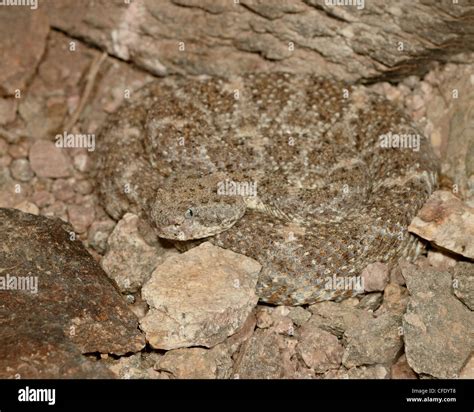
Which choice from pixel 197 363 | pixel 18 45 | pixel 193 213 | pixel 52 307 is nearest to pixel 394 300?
pixel 197 363

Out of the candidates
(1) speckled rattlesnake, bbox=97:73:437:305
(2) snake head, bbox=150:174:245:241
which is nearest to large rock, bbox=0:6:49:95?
(1) speckled rattlesnake, bbox=97:73:437:305

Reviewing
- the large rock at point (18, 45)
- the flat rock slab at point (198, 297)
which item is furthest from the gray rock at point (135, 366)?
the large rock at point (18, 45)

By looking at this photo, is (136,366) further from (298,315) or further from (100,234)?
(100,234)

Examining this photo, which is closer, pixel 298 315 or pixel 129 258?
pixel 298 315

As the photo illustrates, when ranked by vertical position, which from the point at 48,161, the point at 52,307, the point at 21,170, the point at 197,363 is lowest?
the point at 197,363

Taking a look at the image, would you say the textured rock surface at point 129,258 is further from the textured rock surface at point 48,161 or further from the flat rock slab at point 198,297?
the textured rock surface at point 48,161

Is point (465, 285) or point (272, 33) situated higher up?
point (272, 33)

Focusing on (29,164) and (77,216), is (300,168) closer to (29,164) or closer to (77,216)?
(77,216)
